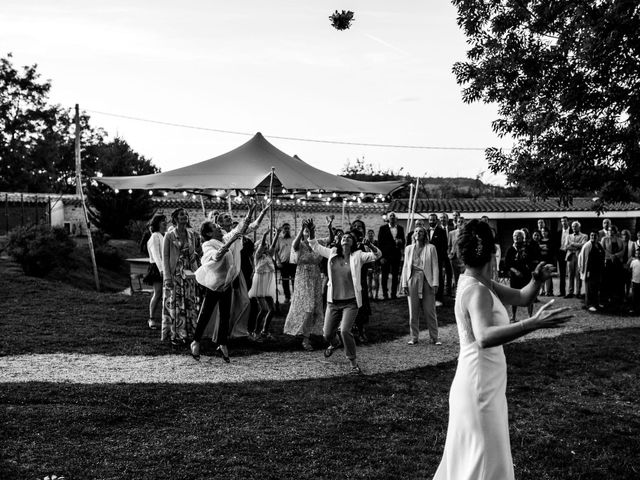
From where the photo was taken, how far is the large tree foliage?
7.98 metres

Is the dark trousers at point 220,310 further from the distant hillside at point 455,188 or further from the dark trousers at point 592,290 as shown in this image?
the distant hillside at point 455,188

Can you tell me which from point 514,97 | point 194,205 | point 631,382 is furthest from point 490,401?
point 194,205

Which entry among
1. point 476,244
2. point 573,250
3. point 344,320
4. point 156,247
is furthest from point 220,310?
point 573,250

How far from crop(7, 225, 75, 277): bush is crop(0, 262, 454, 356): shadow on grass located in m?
0.86

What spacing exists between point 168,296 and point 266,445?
4.74 meters

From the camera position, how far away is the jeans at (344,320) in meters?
8.27

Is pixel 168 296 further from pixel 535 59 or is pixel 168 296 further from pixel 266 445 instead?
pixel 535 59

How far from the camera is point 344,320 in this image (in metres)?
8.32

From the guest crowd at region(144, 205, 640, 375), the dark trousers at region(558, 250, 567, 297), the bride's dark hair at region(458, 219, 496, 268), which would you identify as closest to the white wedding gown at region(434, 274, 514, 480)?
the bride's dark hair at region(458, 219, 496, 268)

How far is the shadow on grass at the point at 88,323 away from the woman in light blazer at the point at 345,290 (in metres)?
1.59

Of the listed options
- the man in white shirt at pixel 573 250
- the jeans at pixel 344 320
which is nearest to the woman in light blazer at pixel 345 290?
the jeans at pixel 344 320

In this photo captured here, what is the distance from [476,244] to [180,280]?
22.0 feet

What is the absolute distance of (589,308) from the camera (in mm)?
14289

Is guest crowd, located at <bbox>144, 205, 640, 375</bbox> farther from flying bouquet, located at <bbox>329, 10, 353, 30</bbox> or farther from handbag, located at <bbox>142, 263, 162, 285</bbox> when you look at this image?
flying bouquet, located at <bbox>329, 10, 353, 30</bbox>
